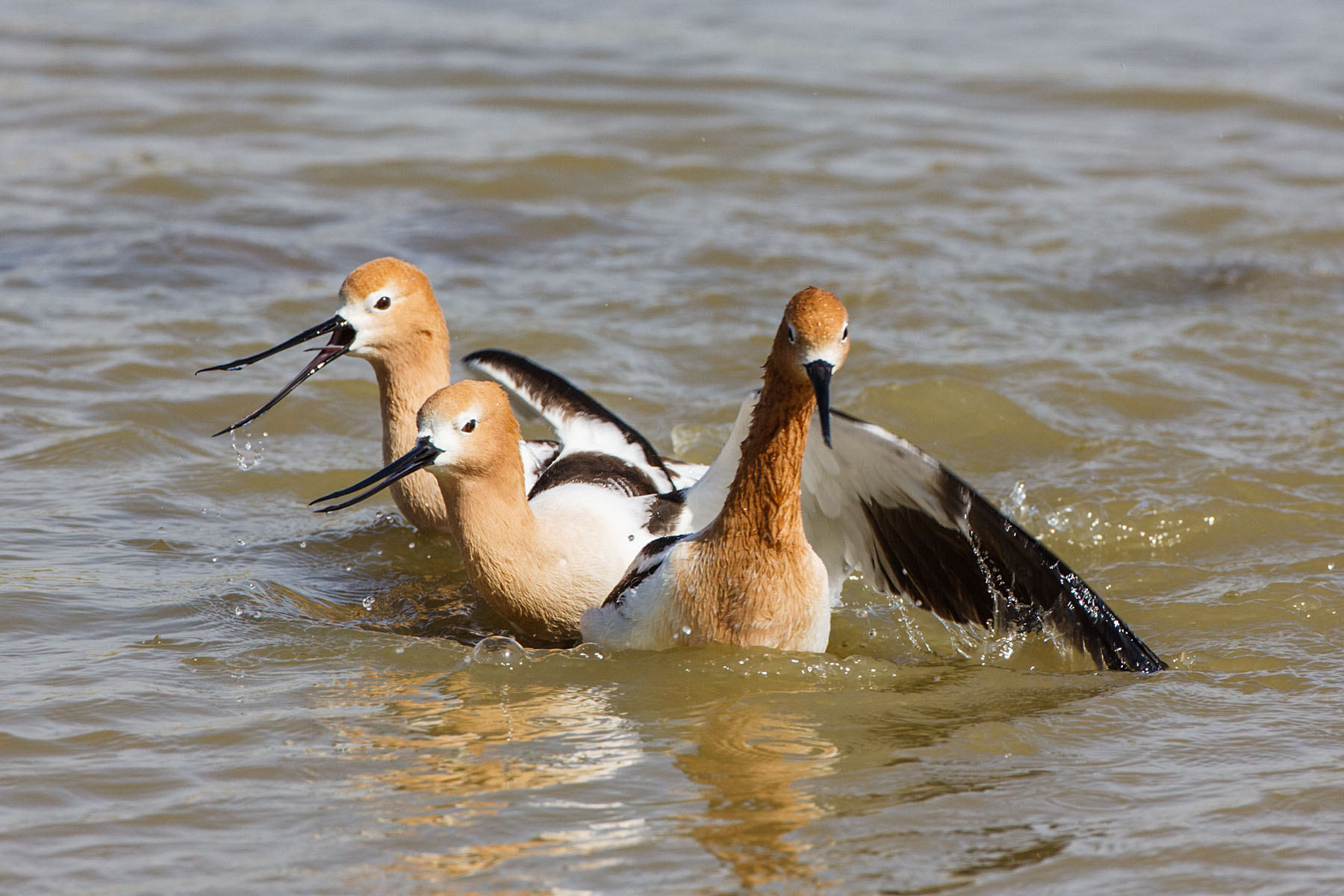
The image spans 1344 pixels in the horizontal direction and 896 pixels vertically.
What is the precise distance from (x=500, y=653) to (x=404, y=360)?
175cm

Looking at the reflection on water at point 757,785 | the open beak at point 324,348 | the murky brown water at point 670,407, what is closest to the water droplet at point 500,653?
the murky brown water at point 670,407

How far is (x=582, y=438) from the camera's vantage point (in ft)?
21.9

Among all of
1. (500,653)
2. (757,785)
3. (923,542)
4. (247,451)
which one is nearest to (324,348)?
(247,451)

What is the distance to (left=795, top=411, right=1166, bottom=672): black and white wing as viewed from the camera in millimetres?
5301

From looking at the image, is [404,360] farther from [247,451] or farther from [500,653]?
Result: [500,653]

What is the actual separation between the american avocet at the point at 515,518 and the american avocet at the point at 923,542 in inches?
7.2

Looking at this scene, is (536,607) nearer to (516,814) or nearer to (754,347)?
(516,814)

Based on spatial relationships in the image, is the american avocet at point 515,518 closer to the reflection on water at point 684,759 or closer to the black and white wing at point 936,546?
the reflection on water at point 684,759

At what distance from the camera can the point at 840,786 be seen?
4434 millimetres

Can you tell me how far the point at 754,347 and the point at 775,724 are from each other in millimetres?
4464

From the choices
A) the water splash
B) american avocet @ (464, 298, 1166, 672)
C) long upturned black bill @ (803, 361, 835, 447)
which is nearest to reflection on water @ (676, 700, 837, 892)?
american avocet @ (464, 298, 1166, 672)

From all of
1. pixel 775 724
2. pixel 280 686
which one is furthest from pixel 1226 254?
pixel 280 686

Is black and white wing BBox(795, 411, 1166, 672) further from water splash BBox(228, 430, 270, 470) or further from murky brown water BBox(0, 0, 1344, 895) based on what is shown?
water splash BBox(228, 430, 270, 470)

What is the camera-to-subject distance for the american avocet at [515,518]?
17.6ft
